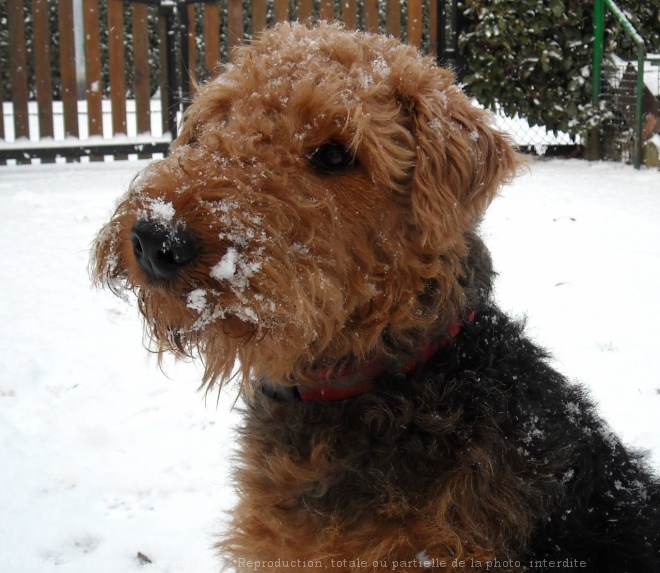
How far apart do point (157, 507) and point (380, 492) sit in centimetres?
164

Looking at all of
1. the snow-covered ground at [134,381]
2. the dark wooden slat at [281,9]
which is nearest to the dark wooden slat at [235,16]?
the dark wooden slat at [281,9]

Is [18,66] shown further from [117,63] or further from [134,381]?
[134,381]

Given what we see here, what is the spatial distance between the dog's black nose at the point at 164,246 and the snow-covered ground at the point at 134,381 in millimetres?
1465

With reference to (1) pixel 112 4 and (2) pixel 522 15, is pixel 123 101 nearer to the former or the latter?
(1) pixel 112 4

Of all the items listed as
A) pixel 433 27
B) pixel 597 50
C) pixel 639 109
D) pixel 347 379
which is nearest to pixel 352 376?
pixel 347 379

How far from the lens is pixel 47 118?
870 centimetres

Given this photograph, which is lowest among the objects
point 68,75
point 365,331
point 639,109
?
point 365,331

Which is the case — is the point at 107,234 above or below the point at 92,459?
above

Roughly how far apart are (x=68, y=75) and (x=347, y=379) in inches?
325

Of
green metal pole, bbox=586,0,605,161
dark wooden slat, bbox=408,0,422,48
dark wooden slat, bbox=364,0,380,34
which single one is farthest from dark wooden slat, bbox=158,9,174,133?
green metal pole, bbox=586,0,605,161

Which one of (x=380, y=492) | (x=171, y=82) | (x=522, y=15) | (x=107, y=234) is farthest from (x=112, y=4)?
(x=380, y=492)

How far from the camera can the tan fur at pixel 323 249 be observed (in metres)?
1.81

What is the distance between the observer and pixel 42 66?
862cm

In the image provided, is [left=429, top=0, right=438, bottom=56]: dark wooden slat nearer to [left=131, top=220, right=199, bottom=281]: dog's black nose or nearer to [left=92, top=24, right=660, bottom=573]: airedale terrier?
[left=92, top=24, right=660, bottom=573]: airedale terrier
